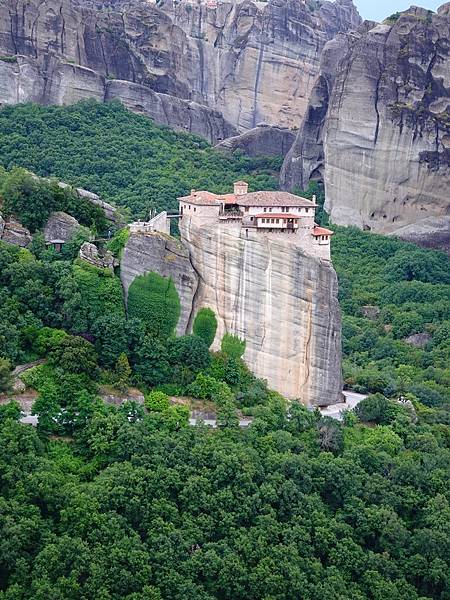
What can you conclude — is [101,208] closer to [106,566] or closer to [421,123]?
[106,566]

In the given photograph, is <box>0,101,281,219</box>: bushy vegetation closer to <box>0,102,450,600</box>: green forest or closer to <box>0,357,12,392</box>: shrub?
<box>0,102,450,600</box>: green forest

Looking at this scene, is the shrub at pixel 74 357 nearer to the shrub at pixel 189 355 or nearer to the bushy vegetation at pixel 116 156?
the shrub at pixel 189 355

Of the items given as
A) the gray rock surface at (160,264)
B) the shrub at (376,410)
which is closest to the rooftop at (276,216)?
the gray rock surface at (160,264)

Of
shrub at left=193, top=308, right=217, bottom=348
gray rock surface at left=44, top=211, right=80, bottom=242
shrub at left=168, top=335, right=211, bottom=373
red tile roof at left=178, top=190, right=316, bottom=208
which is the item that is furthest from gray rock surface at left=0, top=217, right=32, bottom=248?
shrub at left=193, top=308, right=217, bottom=348

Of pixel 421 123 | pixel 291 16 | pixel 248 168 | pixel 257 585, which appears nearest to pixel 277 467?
pixel 257 585

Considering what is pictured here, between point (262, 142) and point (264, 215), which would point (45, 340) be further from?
point (262, 142)
